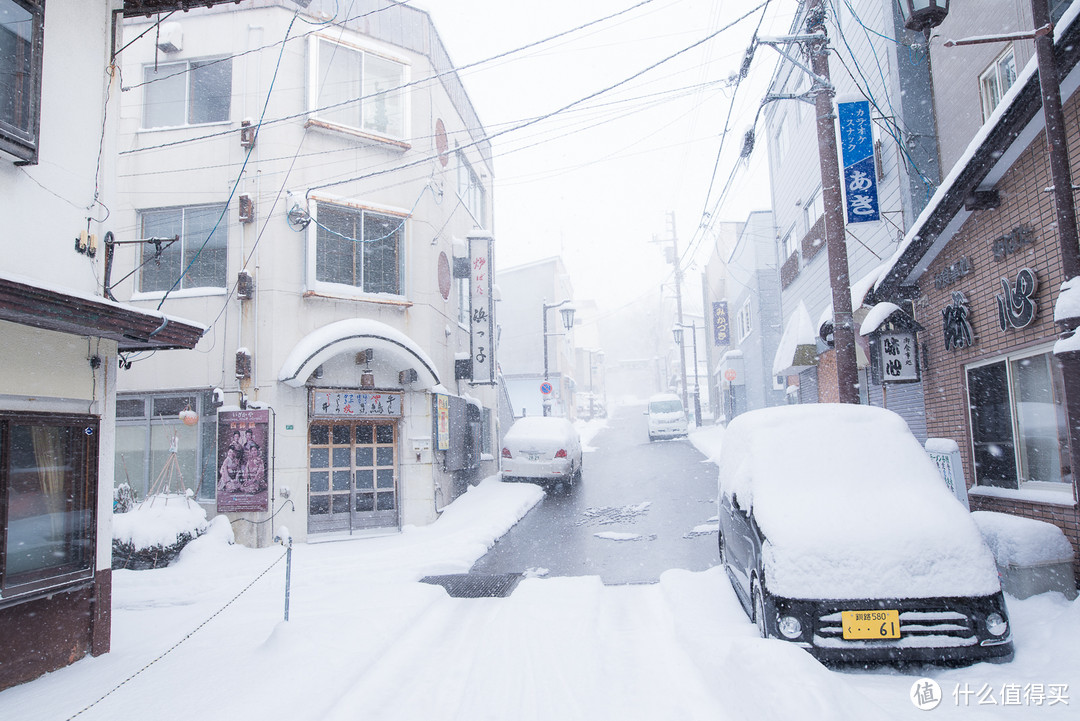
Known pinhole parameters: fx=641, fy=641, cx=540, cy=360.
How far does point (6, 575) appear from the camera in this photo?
216 inches

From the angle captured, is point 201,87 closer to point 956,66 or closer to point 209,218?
point 209,218

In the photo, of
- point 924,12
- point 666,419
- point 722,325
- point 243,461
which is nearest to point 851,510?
point 924,12

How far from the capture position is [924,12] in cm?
611

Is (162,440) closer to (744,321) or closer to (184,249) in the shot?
(184,249)

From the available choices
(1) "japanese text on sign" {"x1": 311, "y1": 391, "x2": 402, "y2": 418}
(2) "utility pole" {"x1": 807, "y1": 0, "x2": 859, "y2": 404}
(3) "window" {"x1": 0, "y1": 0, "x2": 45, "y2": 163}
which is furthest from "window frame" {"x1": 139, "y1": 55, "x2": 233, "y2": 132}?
(2) "utility pole" {"x1": 807, "y1": 0, "x2": 859, "y2": 404}

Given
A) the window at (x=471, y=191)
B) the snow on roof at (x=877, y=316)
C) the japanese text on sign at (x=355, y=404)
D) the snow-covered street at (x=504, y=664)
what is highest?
the window at (x=471, y=191)

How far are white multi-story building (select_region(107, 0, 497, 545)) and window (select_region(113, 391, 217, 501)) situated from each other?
31 millimetres

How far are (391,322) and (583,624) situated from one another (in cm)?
815

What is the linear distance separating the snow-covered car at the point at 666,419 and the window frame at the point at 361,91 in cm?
1992

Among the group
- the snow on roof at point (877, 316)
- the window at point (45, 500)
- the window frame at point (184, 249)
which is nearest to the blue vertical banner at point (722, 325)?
the snow on roof at point (877, 316)

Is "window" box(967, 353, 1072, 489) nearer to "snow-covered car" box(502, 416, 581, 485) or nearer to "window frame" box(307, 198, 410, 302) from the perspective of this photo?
"snow-covered car" box(502, 416, 581, 485)

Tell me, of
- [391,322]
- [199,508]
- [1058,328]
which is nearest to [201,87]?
[391,322]

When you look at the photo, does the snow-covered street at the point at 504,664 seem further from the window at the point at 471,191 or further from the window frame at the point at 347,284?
the window at the point at 471,191

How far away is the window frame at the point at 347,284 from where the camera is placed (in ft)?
39.3
